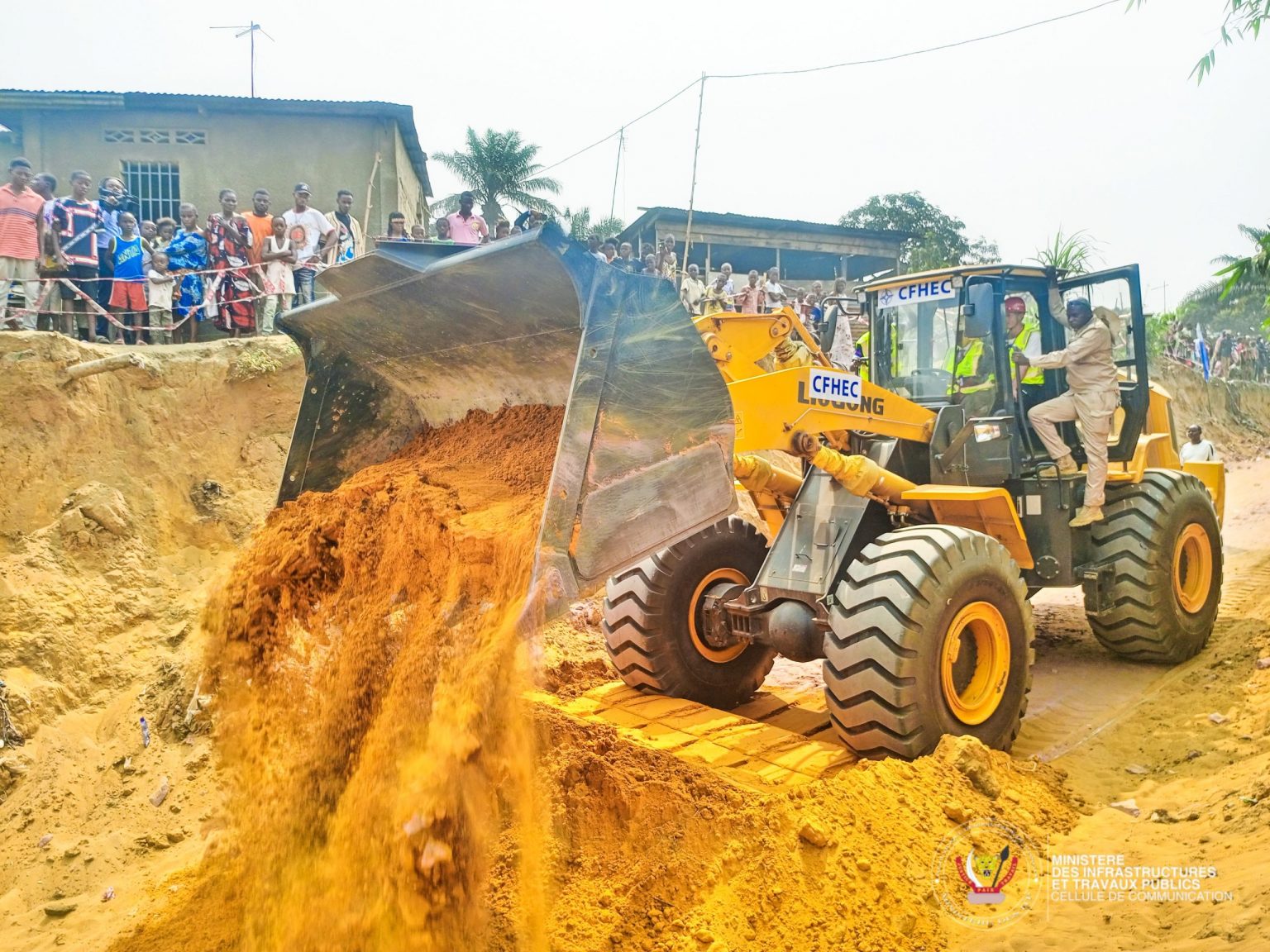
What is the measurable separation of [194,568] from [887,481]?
617 cm

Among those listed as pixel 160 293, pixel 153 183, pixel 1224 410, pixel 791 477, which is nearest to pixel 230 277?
pixel 160 293

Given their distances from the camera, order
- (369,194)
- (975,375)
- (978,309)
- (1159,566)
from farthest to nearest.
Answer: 1. (369,194)
2. (1159,566)
3. (975,375)
4. (978,309)

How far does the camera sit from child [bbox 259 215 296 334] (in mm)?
10273

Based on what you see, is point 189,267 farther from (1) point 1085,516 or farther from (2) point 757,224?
(2) point 757,224

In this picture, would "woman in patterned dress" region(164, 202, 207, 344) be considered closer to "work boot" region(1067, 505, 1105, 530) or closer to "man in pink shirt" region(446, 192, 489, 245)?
"man in pink shirt" region(446, 192, 489, 245)

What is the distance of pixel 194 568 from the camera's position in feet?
26.7

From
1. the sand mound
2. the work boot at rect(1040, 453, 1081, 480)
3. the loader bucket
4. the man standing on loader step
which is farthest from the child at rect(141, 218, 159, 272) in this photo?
the work boot at rect(1040, 453, 1081, 480)

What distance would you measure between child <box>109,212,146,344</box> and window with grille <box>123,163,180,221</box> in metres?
5.89

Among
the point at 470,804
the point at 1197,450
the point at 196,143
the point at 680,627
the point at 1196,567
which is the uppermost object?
the point at 196,143

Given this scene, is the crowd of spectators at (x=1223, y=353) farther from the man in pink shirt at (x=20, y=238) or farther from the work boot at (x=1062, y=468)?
the man in pink shirt at (x=20, y=238)

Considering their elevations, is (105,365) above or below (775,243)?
below

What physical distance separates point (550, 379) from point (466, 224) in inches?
319

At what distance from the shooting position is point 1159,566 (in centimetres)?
644

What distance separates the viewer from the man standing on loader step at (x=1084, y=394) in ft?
19.6
